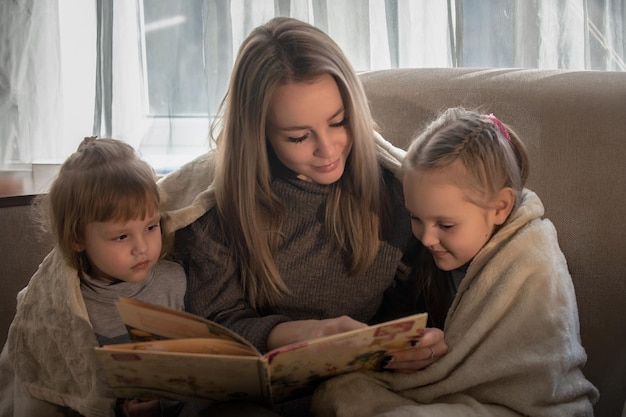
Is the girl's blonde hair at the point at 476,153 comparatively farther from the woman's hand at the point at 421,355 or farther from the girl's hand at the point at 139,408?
the girl's hand at the point at 139,408

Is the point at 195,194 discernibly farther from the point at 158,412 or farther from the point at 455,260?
the point at 455,260

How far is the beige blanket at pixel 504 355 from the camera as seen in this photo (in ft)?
3.97

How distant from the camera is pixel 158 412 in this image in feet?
4.65

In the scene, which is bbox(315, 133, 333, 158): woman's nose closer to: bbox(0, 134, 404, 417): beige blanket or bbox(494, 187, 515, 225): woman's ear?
bbox(0, 134, 404, 417): beige blanket

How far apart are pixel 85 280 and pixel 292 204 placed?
44cm

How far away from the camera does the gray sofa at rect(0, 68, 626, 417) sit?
149cm

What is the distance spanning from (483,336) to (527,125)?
517 millimetres

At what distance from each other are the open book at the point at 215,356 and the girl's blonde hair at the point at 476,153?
29 centimetres

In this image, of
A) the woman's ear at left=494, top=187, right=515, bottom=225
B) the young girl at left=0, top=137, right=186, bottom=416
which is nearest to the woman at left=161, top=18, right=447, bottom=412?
the young girl at left=0, top=137, right=186, bottom=416

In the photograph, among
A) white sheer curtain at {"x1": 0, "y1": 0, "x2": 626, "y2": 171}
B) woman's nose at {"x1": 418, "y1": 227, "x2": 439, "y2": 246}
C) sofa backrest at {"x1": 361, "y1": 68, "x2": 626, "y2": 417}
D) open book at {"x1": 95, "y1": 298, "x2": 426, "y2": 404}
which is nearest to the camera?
open book at {"x1": 95, "y1": 298, "x2": 426, "y2": 404}

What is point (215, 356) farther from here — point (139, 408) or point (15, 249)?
point (15, 249)

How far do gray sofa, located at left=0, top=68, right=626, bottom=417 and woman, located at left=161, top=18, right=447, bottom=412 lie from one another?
0.95ft

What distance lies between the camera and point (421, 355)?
129cm

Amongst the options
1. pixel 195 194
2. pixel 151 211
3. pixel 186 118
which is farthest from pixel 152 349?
pixel 186 118
